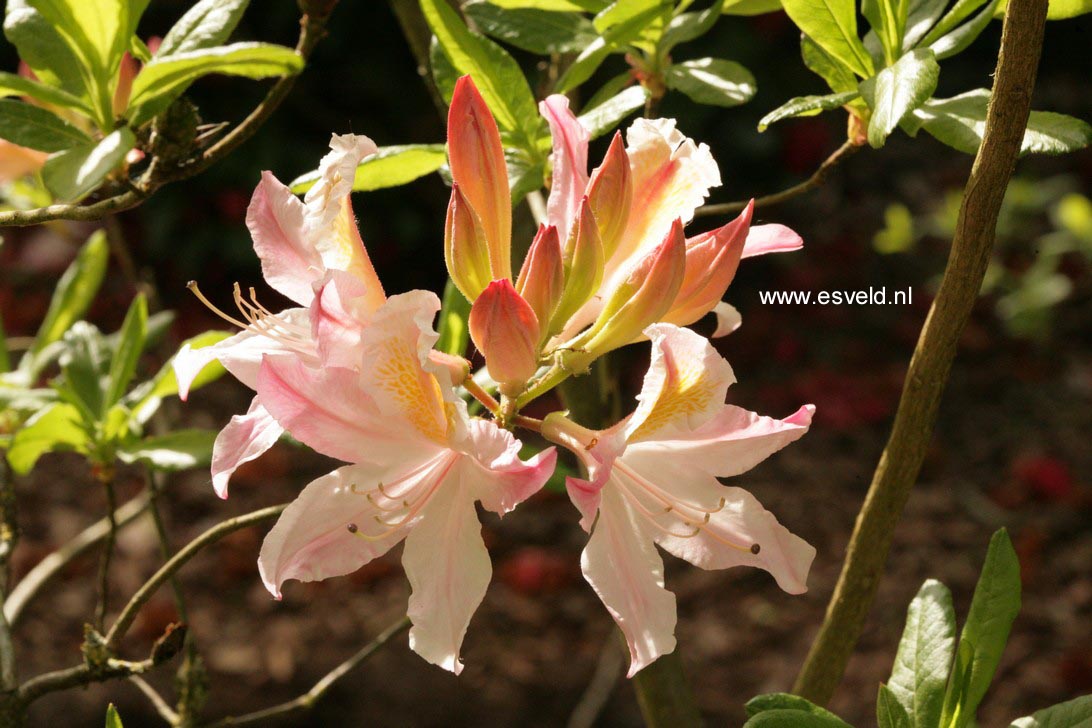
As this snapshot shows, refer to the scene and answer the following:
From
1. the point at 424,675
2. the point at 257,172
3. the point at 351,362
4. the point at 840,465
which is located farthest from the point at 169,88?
the point at 257,172

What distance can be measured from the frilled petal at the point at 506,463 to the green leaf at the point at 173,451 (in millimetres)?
545

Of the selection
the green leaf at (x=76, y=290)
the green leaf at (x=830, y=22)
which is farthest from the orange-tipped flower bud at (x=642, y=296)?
the green leaf at (x=76, y=290)

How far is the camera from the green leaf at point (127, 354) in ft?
3.92

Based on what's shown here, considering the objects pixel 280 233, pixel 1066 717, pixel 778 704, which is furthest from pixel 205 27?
pixel 1066 717

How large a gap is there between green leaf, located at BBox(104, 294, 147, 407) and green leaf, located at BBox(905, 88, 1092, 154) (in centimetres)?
82

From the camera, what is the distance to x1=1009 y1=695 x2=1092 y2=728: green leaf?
0.72 m

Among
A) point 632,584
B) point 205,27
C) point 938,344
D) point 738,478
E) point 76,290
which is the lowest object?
point 738,478

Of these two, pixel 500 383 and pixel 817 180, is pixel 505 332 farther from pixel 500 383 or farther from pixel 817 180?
pixel 817 180

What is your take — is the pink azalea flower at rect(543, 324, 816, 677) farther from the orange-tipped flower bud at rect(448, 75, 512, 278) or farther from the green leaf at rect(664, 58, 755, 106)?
the green leaf at rect(664, 58, 755, 106)

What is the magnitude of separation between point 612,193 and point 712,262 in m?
0.08

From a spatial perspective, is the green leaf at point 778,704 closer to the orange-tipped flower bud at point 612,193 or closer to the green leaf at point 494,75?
the orange-tipped flower bud at point 612,193

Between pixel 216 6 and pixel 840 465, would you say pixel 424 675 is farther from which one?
pixel 216 6

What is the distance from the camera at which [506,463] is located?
0.63 meters

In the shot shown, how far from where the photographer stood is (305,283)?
770mm
